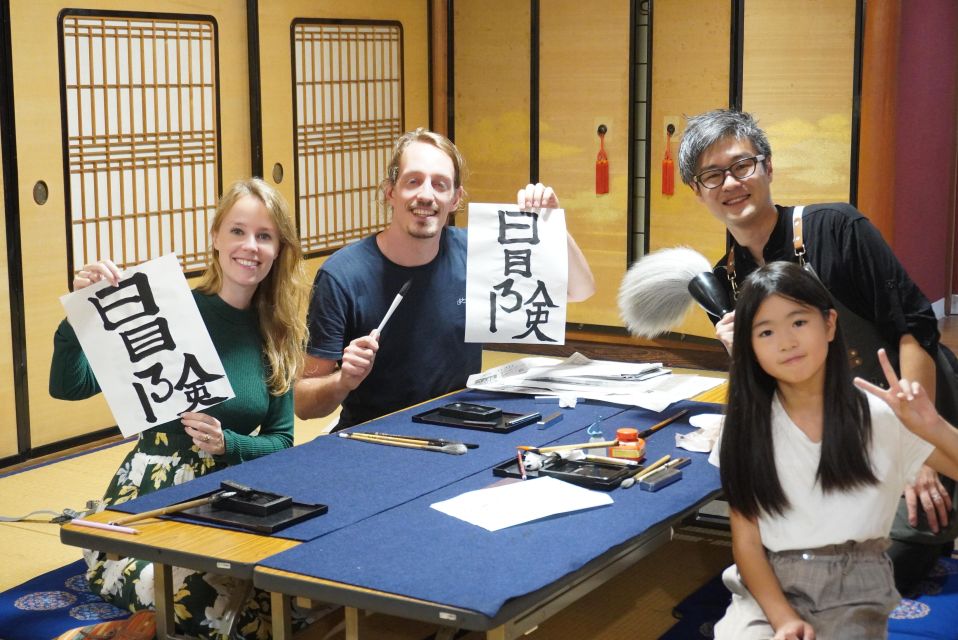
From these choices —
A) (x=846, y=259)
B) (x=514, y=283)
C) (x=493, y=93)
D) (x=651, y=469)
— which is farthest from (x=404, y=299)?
(x=493, y=93)

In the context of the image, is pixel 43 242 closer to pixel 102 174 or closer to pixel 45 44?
pixel 102 174

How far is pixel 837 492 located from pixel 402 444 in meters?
0.94

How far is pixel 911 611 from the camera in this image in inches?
102

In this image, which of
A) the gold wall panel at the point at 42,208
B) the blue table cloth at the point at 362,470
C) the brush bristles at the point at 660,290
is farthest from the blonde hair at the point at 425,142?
the gold wall panel at the point at 42,208

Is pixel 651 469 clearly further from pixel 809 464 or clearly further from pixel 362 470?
pixel 362 470

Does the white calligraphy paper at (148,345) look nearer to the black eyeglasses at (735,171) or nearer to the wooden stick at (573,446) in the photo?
the wooden stick at (573,446)

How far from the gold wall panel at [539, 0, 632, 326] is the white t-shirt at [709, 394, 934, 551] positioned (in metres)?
4.01

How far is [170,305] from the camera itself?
261cm

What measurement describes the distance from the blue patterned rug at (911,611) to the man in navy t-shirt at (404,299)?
83cm

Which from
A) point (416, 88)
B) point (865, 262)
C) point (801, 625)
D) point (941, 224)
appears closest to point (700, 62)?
point (416, 88)

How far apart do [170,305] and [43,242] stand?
2.20 meters

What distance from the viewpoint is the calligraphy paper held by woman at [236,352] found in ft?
8.91

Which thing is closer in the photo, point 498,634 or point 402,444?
point 498,634

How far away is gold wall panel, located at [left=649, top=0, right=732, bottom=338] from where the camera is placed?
18.7 feet
